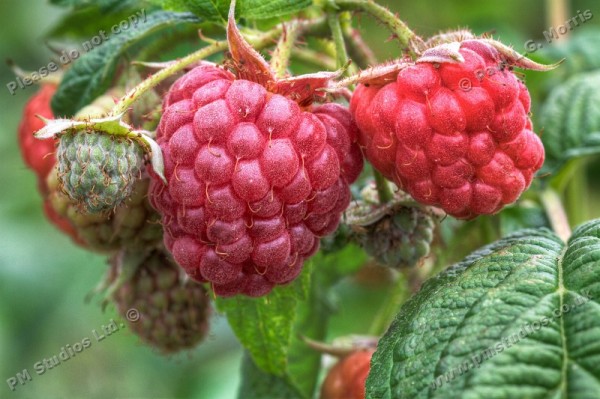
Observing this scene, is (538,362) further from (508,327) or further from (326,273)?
(326,273)

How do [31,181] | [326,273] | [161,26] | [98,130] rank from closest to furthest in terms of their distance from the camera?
[98,130] < [161,26] < [326,273] < [31,181]

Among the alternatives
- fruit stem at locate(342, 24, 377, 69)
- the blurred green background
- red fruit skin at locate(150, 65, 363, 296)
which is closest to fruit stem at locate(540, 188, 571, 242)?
fruit stem at locate(342, 24, 377, 69)

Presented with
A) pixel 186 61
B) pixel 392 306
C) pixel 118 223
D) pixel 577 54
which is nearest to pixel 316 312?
pixel 392 306

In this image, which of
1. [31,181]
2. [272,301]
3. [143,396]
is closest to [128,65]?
[272,301]

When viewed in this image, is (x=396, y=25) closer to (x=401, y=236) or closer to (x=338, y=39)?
(x=338, y=39)

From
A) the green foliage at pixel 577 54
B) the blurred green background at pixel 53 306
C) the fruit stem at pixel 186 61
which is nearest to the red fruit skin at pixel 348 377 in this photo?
the fruit stem at pixel 186 61

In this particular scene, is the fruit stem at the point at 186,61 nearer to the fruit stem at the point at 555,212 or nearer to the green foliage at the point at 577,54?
the fruit stem at the point at 555,212

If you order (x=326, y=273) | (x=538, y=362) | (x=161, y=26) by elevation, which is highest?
(x=161, y=26)

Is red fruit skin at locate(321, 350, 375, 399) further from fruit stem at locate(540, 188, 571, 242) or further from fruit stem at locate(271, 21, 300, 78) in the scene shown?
fruit stem at locate(271, 21, 300, 78)
